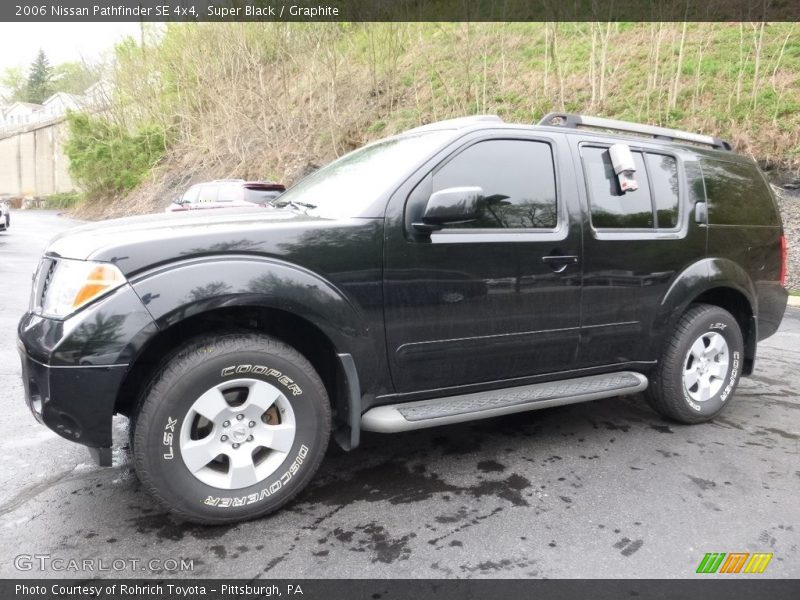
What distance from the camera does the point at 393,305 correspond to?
2.90 m

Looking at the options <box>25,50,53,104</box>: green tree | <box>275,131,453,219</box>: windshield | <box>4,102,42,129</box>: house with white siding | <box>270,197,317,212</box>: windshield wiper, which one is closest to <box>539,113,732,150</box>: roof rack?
<box>275,131,453,219</box>: windshield

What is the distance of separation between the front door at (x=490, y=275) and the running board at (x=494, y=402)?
0.32ft

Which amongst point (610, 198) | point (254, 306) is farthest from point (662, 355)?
point (254, 306)

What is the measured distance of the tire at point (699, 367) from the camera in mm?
3830

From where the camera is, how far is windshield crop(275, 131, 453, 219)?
3051 millimetres

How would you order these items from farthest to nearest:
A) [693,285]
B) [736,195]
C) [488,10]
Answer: [488,10]
[736,195]
[693,285]

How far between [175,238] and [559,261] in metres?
2.03

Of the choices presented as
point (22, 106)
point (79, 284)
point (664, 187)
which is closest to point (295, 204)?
point (79, 284)

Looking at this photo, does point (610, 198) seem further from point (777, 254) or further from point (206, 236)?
point (206, 236)

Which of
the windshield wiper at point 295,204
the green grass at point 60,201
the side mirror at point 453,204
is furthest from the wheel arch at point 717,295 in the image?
the green grass at point 60,201

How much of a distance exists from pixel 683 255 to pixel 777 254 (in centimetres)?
108

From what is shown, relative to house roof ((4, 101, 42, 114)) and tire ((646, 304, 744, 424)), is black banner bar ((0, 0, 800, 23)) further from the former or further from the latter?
house roof ((4, 101, 42, 114))

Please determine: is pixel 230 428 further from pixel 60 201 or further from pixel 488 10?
pixel 60 201

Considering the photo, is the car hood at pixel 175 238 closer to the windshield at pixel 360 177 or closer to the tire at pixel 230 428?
the windshield at pixel 360 177
